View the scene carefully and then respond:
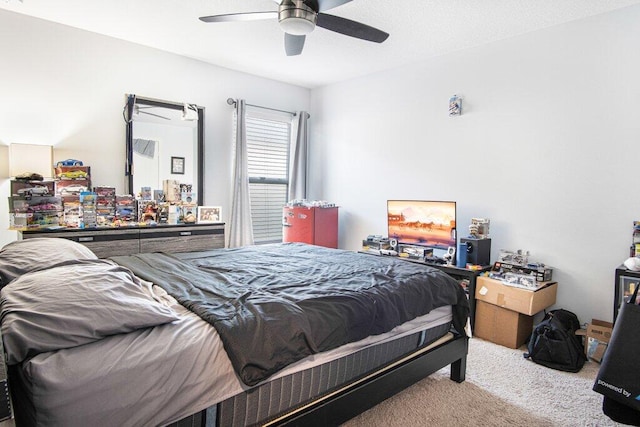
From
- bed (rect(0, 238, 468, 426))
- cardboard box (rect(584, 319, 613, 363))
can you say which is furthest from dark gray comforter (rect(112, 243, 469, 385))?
cardboard box (rect(584, 319, 613, 363))

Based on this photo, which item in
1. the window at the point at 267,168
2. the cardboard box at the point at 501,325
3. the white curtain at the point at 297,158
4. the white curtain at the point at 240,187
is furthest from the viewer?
the white curtain at the point at 297,158

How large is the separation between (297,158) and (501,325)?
3.28m

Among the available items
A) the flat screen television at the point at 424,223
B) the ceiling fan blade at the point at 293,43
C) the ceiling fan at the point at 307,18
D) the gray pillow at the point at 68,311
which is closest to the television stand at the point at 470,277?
the flat screen television at the point at 424,223

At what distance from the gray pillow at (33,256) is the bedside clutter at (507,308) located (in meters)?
3.04

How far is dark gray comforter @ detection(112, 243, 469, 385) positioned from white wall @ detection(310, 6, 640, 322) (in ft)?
4.76

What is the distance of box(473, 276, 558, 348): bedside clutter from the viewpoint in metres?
2.83

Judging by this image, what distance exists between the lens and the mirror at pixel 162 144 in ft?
12.1

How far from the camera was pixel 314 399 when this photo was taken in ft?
5.04

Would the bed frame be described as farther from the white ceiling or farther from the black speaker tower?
the white ceiling

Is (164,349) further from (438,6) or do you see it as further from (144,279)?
(438,6)

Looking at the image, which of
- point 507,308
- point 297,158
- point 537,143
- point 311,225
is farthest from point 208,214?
point 537,143

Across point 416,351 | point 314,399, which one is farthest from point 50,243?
point 416,351

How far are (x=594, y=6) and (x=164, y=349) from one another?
3.67 m

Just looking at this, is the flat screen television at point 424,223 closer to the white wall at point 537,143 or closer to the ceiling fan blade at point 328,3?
the white wall at point 537,143
